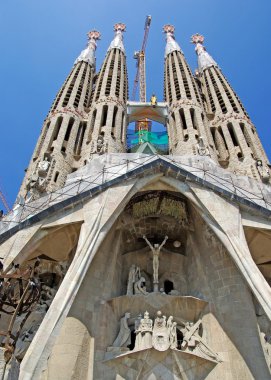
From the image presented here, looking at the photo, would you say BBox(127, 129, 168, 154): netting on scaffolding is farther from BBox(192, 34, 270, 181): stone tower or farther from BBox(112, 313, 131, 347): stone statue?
BBox(112, 313, 131, 347): stone statue

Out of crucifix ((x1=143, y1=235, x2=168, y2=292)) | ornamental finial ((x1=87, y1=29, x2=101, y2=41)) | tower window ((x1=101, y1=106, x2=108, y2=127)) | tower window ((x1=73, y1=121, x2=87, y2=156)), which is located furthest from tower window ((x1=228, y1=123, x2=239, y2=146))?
ornamental finial ((x1=87, y1=29, x2=101, y2=41))

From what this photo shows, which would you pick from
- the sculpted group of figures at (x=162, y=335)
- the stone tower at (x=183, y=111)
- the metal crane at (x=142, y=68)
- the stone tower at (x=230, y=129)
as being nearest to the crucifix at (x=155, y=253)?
the sculpted group of figures at (x=162, y=335)

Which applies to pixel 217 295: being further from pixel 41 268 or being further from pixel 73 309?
pixel 41 268

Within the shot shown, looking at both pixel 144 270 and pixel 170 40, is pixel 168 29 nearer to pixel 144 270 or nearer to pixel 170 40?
pixel 170 40

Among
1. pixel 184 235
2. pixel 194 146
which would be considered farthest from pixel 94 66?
pixel 184 235

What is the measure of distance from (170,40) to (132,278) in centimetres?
2295

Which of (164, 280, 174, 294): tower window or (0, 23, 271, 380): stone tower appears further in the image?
(164, 280, 174, 294): tower window

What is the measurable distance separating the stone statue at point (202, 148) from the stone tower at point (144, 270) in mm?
2294

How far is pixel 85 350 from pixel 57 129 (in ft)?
35.7

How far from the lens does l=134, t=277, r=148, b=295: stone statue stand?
10.8m

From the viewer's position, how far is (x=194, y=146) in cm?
1653

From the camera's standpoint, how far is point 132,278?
11266 millimetres

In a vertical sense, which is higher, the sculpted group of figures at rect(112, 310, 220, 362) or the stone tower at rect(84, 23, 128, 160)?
the stone tower at rect(84, 23, 128, 160)

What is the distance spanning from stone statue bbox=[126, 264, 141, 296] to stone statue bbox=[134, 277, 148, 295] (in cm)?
11
